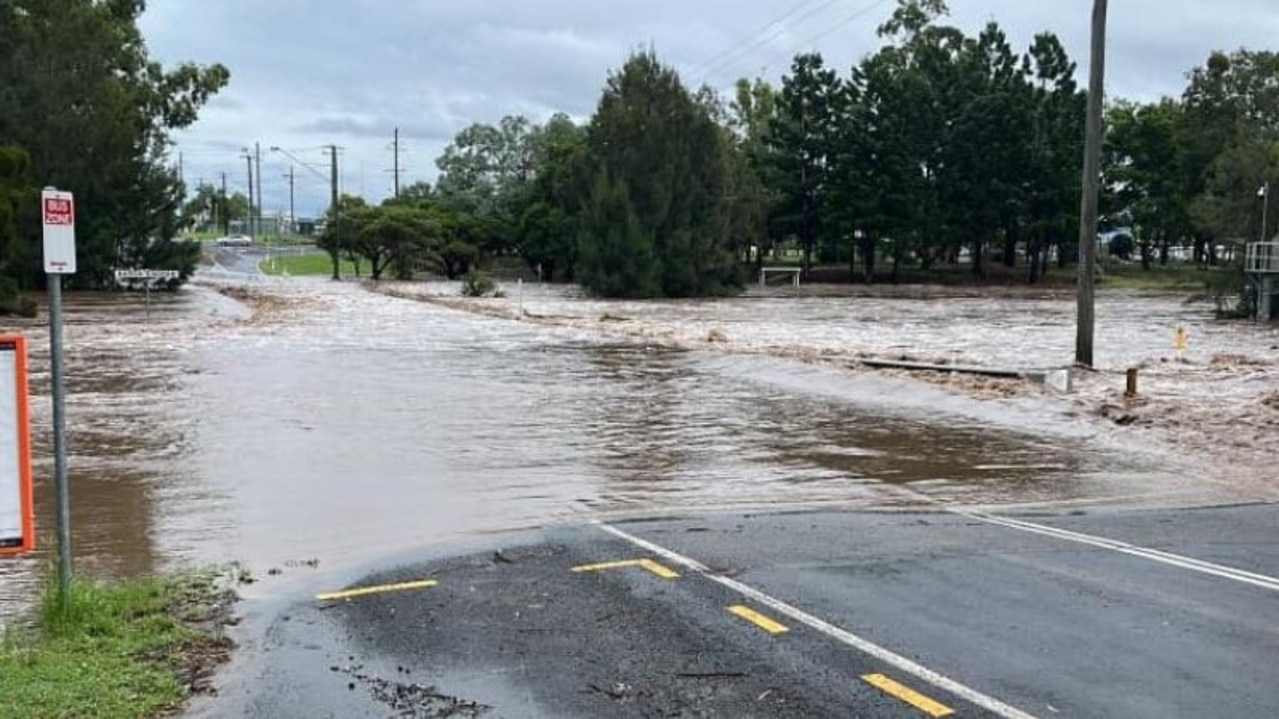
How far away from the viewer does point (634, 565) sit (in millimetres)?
7684

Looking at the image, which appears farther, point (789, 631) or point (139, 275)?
point (139, 275)

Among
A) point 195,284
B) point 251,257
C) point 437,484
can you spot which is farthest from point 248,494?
point 251,257

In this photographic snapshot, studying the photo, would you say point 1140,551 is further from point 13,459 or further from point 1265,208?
point 1265,208

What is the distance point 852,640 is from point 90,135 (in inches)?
2212

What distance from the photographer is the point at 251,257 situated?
12256 cm

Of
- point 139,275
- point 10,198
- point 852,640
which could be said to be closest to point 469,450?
point 852,640

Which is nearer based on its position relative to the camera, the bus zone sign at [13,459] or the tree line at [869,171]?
the bus zone sign at [13,459]

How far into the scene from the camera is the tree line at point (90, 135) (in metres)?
52.7

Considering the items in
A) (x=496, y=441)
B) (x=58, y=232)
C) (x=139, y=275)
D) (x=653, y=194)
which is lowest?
(x=496, y=441)

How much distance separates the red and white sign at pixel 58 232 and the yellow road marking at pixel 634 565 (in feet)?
11.1

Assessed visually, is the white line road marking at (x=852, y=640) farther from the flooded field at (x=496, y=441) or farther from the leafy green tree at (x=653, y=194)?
the leafy green tree at (x=653, y=194)

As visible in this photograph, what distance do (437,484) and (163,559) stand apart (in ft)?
11.0

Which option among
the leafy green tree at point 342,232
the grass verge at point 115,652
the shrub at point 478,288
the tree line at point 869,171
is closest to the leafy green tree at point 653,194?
the tree line at point 869,171

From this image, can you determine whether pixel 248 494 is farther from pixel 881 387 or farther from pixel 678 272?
pixel 678 272
